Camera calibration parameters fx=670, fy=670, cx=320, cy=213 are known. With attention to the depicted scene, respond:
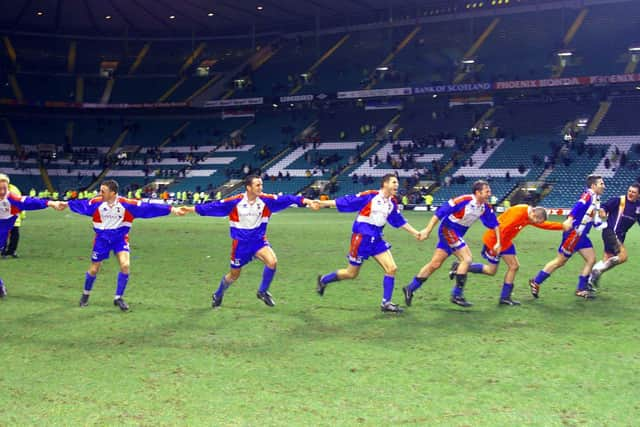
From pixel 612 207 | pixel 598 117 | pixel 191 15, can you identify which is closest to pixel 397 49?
pixel 598 117

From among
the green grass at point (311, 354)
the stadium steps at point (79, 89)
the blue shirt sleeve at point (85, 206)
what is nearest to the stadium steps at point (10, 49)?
the stadium steps at point (79, 89)

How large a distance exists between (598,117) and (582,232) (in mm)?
38461

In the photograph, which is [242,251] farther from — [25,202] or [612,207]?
[612,207]

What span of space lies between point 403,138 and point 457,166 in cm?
722

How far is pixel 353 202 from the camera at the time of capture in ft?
34.8

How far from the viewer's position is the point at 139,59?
66250 millimetres

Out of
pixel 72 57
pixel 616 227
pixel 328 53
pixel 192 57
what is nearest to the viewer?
pixel 616 227

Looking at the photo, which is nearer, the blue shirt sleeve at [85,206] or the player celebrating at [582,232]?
the blue shirt sleeve at [85,206]

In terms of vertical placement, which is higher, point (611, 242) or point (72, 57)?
point (72, 57)

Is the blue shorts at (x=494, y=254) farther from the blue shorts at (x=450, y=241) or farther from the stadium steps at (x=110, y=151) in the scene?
the stadium steps at (x=110, y=151)

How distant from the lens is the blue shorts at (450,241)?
35.4ft

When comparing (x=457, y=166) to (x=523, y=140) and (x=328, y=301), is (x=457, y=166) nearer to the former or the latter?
(x=523, y=140)

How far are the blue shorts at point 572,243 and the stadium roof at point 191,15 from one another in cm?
4641

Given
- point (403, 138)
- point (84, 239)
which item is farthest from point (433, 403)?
point (403, 138)
